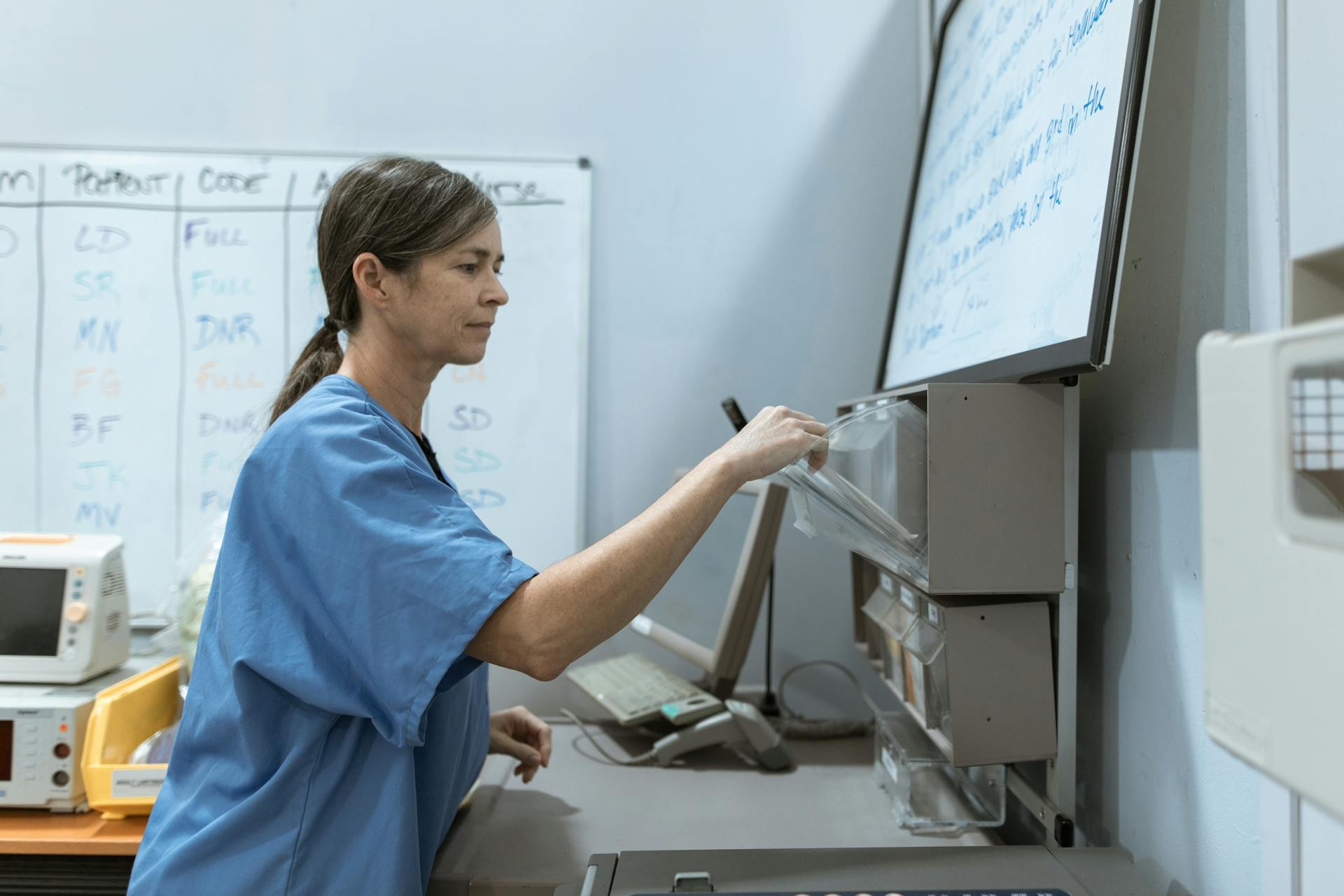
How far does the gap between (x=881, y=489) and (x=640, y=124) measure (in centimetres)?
113

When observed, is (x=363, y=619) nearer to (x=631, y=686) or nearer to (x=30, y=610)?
(x=631, y=686)

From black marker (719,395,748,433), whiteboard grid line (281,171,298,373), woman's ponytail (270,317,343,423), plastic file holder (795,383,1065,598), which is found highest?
whiteboard grid line (281,171,298,373)

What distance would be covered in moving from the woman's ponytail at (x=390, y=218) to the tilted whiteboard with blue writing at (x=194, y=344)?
741 millimetres

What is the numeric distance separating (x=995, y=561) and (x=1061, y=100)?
0.51 m

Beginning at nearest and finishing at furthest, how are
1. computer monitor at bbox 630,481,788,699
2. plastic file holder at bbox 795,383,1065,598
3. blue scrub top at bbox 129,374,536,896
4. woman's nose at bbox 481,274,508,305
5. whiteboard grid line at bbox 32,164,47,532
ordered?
blue scrub top at bbox 129,374,536,896 → plastic file holder at bbox 795,383,1065,598 → woman's nose at bbox 481,274,508,305 → computer monitor at bbox 630,481,788,699 → whiteboard grid line at bbox 32,164,47,532

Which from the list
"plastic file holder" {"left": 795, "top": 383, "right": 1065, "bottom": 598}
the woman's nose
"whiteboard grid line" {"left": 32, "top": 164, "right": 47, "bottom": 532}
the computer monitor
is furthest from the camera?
"whiteboard grid line" {"left": 32, "top": 164, "right": 47, "bottom": 532}

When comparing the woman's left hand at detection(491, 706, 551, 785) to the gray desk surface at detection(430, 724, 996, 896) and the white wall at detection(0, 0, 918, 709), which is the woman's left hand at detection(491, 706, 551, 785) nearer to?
the gray desk surface at detection(430, 724, 996, 896)

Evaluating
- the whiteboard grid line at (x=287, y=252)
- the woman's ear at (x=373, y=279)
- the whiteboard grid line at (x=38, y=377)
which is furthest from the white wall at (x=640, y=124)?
the woman's ear at (x=373, y=279)

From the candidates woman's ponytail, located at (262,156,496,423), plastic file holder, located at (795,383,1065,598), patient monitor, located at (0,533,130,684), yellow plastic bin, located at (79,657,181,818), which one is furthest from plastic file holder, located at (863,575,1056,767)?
patient monitor, located at (0,533,130,684)

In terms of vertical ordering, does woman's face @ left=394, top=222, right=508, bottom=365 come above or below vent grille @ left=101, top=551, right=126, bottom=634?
above

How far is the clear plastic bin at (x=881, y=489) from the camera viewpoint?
3.07 feet

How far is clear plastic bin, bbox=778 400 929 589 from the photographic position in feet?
3.07

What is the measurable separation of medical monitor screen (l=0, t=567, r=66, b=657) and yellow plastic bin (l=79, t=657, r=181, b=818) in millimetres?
147

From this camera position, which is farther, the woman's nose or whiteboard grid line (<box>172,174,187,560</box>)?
whiteboard grid line (<box>172,174,187,560</box>)
